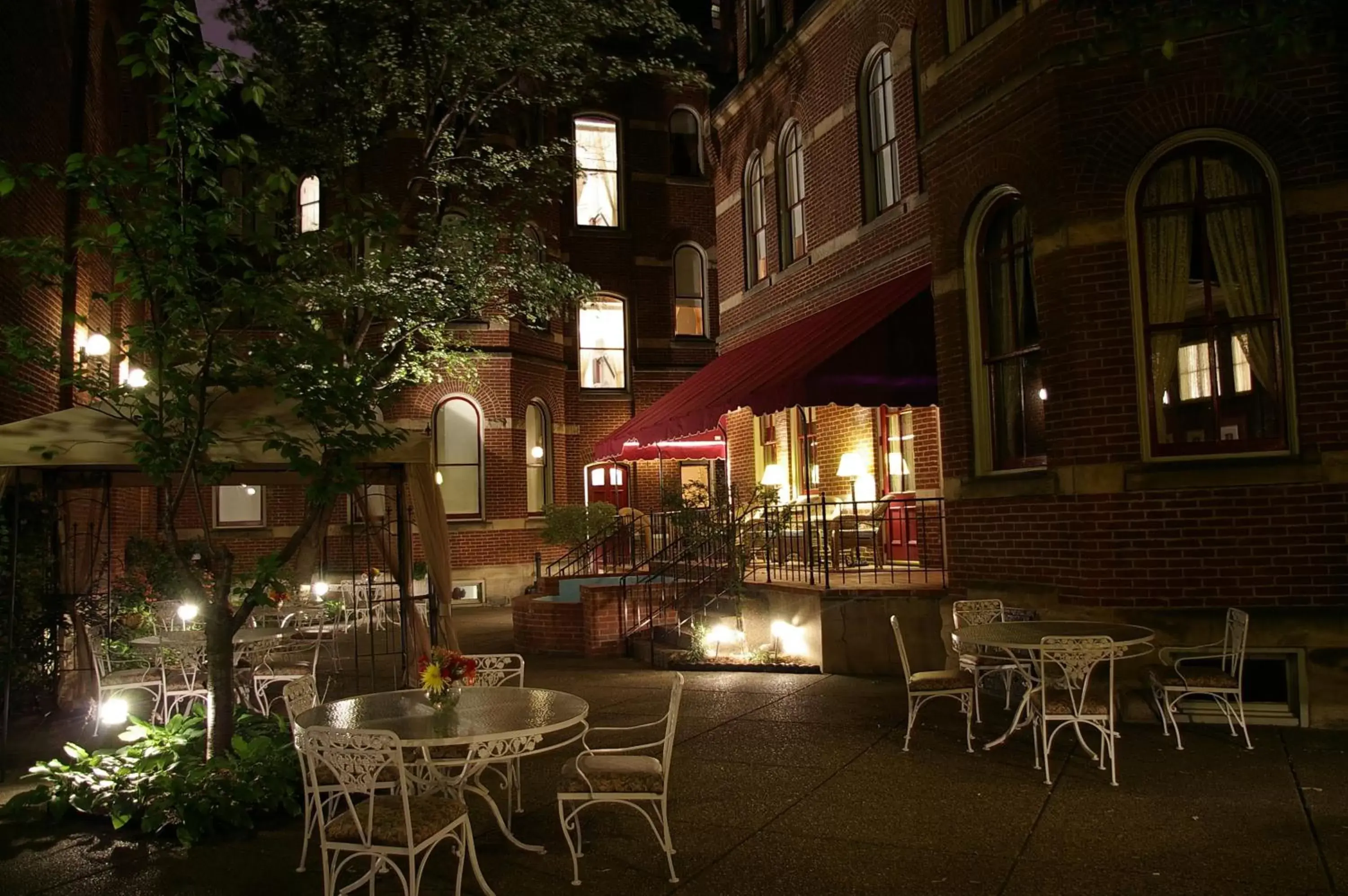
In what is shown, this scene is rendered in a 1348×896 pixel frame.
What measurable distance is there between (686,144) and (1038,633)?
20.3 meters

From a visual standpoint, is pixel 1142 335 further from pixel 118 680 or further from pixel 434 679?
pixel 118 680

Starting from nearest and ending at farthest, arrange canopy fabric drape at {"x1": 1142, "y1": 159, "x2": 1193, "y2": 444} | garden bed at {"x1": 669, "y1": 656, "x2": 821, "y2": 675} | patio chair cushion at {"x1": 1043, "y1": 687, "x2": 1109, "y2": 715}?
patio chair cushion at {"x1": 1043, "y1": 687, "x2": 1109, "y2": 715} → canopy fabric drape at {"x1": 1142, "y1": 159, "x2": 1193, "y2": 444} → garden bed at {"x1": 669, "y1": 656, "x2": 821, "y2": 675}

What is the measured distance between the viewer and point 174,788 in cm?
620

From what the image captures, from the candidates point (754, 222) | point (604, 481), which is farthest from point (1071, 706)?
point (604, 481)

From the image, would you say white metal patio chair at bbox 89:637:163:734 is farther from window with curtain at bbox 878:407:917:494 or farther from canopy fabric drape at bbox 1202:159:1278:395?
canopy fabric drape at bbox 1202:159:1278:395

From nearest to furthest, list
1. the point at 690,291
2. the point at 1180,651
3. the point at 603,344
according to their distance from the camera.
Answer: the point at 1180,651
the point at 603,344
the point at 690,291

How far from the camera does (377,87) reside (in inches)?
544

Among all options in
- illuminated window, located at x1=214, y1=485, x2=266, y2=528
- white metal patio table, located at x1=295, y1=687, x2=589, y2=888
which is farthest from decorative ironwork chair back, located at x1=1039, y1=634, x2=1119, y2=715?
illuminated window, located at x1=214, y1=485, x2=266, y2=528

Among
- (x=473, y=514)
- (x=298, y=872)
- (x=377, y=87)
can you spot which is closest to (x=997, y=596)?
(x=298, y=872)

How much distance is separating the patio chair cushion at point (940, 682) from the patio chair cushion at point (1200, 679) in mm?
1403

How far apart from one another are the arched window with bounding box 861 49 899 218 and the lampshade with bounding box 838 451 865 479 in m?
3.35

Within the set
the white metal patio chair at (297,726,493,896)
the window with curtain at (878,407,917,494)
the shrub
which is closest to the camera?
the white metal patio chair at (297,726,493,896)

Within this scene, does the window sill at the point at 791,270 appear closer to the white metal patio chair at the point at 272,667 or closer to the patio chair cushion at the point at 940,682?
the patio chair cushion at the point at 940,682

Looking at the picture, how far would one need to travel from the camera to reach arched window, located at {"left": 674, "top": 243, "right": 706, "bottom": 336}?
83.8ft
